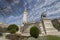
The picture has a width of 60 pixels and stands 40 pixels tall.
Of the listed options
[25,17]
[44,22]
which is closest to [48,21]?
[44,22]

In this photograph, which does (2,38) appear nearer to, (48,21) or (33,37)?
(33,37)

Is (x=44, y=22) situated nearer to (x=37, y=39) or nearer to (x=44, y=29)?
(x=44, y=29)

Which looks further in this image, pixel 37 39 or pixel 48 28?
pixel 48 28

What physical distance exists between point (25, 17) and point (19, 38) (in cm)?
1226

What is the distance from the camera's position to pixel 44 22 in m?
25.4

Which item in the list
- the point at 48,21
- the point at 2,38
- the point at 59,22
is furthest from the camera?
the point at 59,22

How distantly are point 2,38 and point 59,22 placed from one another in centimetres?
1887

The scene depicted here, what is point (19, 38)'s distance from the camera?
19.2 meters

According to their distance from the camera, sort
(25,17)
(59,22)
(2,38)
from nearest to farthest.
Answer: (2,38) → (25,17) → (59,22)

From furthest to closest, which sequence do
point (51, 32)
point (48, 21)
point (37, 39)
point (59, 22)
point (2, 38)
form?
point (59, 22), point (48, 21), point (51, 32), point (2, 38), point (37, 39)

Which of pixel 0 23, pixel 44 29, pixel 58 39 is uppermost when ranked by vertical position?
pixel 0 23

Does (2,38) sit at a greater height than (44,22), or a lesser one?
lesser

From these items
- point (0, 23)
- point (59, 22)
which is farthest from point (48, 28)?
point (0, 23)

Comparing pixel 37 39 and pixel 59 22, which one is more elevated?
pixel 59 22
